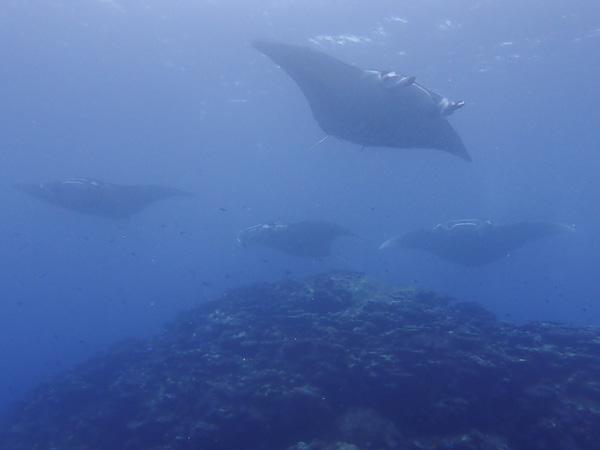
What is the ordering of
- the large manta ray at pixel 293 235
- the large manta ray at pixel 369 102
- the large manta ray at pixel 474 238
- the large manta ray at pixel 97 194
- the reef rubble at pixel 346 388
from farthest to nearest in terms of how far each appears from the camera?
1. the large manta ray at pixel 293 235
2. the large manta ray at pixel 474 238
3. the large manta ray at pixel 97 194
4. the large manta ray at pixel 369 102
5. the reef rubble at pixel 346 388

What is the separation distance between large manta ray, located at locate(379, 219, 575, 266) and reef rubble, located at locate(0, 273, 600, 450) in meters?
3.98

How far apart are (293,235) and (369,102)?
27.8ft

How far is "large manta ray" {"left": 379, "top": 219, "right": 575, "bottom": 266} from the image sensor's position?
14.9 m

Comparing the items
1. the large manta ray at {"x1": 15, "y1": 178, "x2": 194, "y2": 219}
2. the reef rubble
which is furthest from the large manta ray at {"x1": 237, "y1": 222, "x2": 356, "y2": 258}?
the reef rubble

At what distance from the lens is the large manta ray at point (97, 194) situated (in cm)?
1402

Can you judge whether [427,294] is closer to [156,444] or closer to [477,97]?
[156,444]

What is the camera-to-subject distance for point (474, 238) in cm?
1555

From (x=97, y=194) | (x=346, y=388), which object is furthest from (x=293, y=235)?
(x=346, y=388)

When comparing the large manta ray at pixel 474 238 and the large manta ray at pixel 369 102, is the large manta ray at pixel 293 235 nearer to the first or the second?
Result: the large manta ray at pixel 474 238

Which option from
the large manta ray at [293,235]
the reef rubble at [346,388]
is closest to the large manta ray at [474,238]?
the large manta ray at [293,235]

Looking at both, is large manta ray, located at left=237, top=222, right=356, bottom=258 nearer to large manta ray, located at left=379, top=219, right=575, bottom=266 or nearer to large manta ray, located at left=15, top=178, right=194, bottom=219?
large manta ray, located at left=379, top=219, right=575, bottom=266

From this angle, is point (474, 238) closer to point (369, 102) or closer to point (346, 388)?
point (369, 102)

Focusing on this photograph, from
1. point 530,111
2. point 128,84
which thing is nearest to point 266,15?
point 128,84

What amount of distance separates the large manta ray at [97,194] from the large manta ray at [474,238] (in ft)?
34.3
